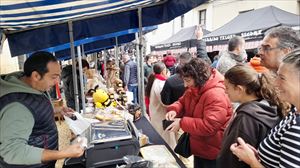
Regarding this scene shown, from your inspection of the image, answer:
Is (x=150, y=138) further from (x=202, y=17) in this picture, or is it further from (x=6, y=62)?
(x=202, y=17)

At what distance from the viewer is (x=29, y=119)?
4.89 ft

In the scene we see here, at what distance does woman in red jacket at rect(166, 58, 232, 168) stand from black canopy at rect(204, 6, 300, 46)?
4.18m

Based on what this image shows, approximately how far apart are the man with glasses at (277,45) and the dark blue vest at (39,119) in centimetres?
157

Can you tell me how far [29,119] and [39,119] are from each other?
0.09 m

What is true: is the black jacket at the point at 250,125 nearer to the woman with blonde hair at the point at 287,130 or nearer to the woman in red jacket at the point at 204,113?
the woman with blonde hair at the point at 287,130

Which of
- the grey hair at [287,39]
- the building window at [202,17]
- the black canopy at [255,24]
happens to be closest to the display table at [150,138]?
the grey hair at [287,39]

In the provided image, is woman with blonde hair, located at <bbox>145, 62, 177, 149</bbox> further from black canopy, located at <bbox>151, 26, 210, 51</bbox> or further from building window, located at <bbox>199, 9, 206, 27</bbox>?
building window, located at <bbox>199, 9, 206, 27</bbox>

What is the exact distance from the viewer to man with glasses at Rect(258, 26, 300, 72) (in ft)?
6.13

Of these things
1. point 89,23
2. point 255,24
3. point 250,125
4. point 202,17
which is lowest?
point 250,125

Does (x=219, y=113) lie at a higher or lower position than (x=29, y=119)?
lower

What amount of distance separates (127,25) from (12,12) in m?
1.48

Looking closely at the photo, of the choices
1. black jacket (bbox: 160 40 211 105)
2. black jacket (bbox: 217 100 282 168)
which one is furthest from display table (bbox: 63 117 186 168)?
black jacket (bbox: 160 40 211 105)

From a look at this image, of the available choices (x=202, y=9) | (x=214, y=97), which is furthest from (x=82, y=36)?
(x=202, y=9)

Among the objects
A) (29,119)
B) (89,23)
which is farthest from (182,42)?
(29,119)
